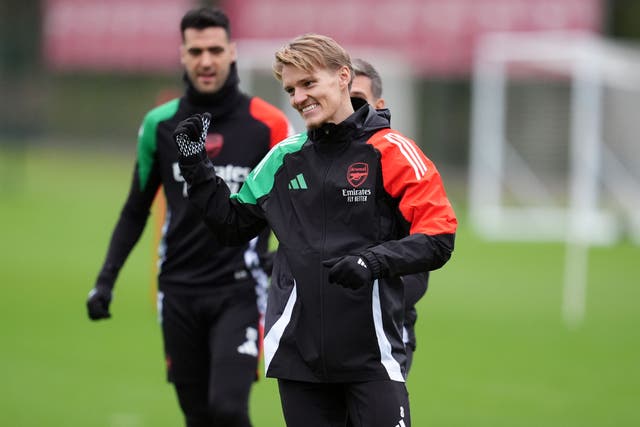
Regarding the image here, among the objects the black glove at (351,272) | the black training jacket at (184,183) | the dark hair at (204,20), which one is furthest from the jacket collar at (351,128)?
the dark hair at (204,20)

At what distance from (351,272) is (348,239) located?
0.33 meters

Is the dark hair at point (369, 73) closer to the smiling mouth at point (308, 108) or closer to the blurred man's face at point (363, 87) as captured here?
the blurred man's face at point (363, 87)

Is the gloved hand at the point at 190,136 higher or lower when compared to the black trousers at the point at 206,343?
higher

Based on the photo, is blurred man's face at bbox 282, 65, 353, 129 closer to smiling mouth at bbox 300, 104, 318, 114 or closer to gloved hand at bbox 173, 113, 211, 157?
smiling mouth at bbox 300, 104, 318, 114

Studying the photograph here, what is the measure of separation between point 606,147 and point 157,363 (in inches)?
559

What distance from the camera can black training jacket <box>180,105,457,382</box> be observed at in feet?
14.2

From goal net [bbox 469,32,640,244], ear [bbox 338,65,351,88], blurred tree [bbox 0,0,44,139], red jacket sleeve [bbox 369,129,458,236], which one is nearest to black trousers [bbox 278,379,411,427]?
red jacket sleeve [bbox 369,129,458,236]

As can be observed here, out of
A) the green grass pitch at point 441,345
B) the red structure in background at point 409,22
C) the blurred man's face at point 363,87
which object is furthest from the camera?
the red structure in background at point 409,22

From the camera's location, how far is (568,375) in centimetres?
1049

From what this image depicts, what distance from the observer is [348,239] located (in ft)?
14.3

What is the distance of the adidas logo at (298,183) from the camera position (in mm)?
4485

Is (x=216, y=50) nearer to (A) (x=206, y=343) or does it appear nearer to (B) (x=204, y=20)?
(B) (x=204, y=20)

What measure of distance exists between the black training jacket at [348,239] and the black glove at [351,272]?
122 mm

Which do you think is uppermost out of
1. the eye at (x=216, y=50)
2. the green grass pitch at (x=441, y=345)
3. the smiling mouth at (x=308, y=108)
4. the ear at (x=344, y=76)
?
the eye at (x=216, y=50)
